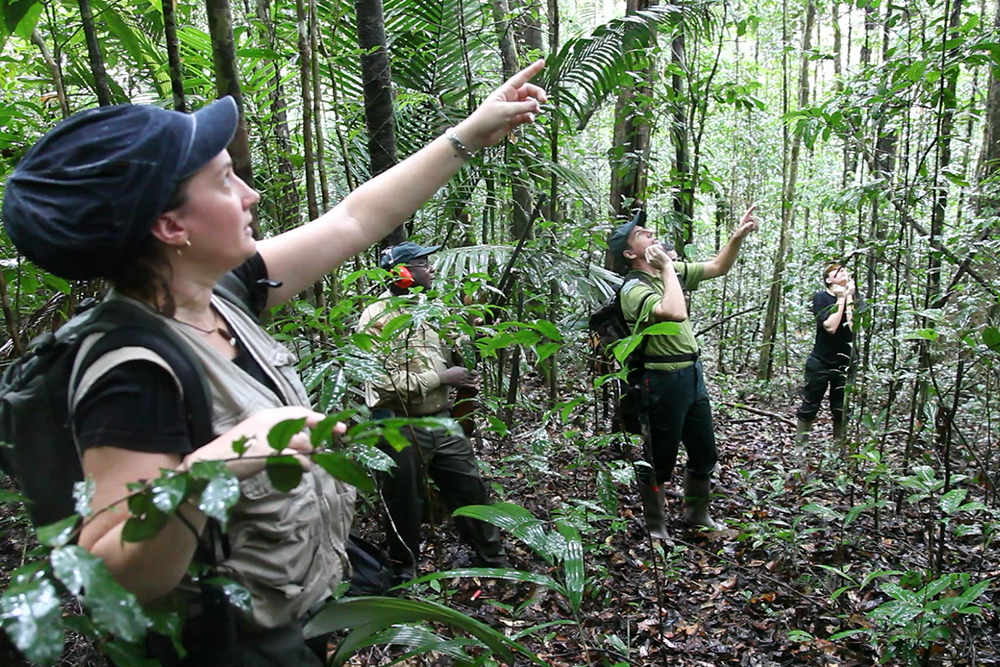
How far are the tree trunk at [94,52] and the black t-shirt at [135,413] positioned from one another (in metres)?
1.64

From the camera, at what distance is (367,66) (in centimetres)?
412

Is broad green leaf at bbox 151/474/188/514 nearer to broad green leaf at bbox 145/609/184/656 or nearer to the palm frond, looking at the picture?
broad green leaf at bbox 145/609/184/656

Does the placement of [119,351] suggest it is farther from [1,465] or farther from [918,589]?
[918,589]

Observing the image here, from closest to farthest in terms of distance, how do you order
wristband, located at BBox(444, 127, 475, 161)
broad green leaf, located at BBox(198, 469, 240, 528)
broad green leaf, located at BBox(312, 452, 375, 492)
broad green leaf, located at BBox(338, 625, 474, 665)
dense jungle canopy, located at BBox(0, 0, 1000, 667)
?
broad green leaf, located at BBox(198, 469, 240, 528) < broad green leaf, located at BBox(312, 452, 375, 492) < broad green leaf, located at BBox(338, 625, 474, 665) < wristband, located at BBox(444, 127, 475, 161) < dense jungle canopy, located at BBox(0, 0, 1000, 667)

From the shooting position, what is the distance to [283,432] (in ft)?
3.14

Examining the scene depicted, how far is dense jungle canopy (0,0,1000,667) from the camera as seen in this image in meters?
2.60

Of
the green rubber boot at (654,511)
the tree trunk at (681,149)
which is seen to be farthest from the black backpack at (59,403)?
the tree trunk at (681,149)

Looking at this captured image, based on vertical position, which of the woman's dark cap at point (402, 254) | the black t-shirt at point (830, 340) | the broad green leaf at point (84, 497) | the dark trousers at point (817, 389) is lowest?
the dark trousers at point (817, 389)

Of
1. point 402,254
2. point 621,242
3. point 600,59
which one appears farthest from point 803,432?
point 402,254

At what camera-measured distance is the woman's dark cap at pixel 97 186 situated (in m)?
1.13

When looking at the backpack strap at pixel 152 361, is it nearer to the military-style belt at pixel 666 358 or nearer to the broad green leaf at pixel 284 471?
the broad green leaf at pixel 284 471

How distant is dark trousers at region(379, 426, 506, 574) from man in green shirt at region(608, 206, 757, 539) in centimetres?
103

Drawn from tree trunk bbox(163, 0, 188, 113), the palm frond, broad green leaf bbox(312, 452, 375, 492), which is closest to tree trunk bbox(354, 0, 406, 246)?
the palm frond

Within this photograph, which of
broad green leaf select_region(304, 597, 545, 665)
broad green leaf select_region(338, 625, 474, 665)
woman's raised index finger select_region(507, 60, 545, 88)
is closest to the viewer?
broad green leaf select_region(304, 597, 545, 665)
